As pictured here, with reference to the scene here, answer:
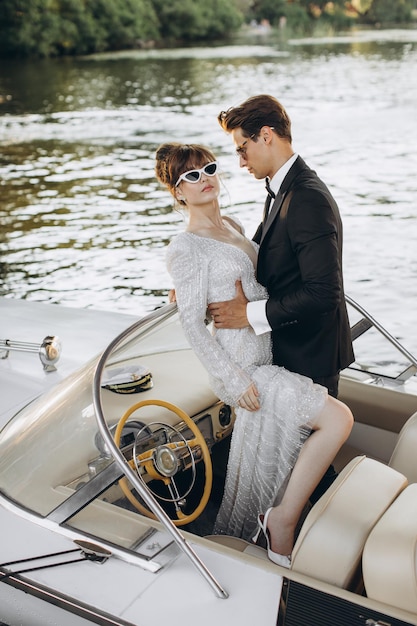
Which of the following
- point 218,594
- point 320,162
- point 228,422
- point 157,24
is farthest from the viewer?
point 157,24

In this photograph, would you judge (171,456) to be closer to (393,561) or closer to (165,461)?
(165,461)

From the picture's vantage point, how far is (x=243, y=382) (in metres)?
2.37

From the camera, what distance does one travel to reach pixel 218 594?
1961 millimetres

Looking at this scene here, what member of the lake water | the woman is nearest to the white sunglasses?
the woman

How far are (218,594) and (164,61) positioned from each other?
2837cm

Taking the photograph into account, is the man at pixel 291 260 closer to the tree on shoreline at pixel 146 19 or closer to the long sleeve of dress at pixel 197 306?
the long sleeve of dress at pixel 197 306

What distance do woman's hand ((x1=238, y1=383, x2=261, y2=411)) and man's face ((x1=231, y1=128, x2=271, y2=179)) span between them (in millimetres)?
654

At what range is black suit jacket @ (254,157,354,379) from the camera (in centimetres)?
226

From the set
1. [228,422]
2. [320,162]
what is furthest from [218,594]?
[320,162]

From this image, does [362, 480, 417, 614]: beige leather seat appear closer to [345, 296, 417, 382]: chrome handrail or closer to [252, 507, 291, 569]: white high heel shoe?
[252, 507, 291, 569]: white high heel shoe

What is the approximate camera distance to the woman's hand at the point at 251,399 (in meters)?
2.36

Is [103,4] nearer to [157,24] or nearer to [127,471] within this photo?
[157,24]

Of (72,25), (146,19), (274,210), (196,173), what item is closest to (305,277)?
(274,210)

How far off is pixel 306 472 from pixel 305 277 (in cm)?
55
